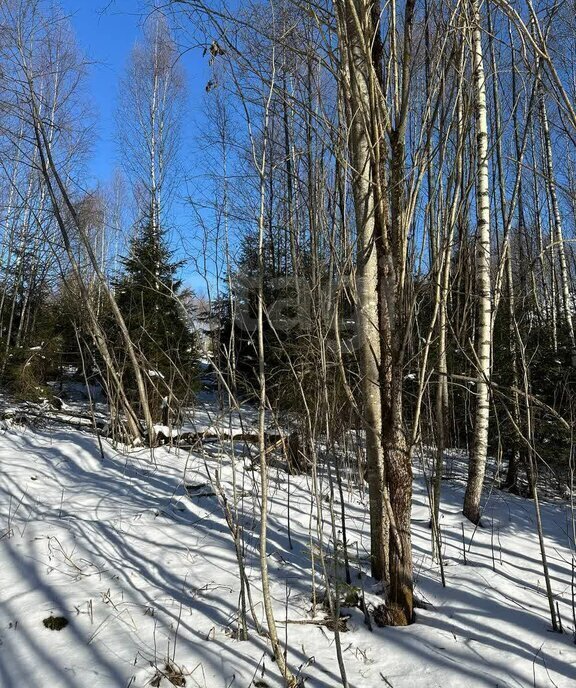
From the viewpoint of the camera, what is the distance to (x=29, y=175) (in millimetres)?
11531

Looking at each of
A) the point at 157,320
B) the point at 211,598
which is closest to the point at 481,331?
the point at 211,598

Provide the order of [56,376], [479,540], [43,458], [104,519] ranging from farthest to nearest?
[56,376] < [43,458] < [479,540] < [104,519]

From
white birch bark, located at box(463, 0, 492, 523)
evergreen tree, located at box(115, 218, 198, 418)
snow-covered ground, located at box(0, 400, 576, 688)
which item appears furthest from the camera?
evergreen tree, located at box(115, 218, 198, 418)

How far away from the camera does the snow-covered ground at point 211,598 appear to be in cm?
219

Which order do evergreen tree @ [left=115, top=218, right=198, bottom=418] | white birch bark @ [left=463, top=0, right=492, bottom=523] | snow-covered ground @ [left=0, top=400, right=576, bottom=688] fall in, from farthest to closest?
evergreen tree @ [left=115, top=218, right=198, bottom=418]
white birch bark @ [left=463, top=0, right=492, bottom=523]
snow-covered ground @ [left=0, top=400, right=576, bottom=688]

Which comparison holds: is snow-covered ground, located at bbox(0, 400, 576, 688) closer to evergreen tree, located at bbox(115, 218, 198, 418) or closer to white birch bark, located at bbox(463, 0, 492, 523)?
white birch bark, located at bbox(463, 0, 492, 523)

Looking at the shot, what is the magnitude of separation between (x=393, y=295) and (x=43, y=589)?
2543 millimetres

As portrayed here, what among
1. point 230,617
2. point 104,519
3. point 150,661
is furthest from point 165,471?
point 150,661

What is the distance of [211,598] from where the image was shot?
110 inches

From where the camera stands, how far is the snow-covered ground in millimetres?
2191

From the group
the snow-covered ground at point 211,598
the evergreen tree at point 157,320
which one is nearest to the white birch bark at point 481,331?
the snow-covered ground at point 211,598

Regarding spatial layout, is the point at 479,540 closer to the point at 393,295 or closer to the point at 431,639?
the point at 431,639

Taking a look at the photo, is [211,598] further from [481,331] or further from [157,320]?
[157,320]

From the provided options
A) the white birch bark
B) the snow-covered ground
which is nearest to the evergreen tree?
the snow-covered ground
